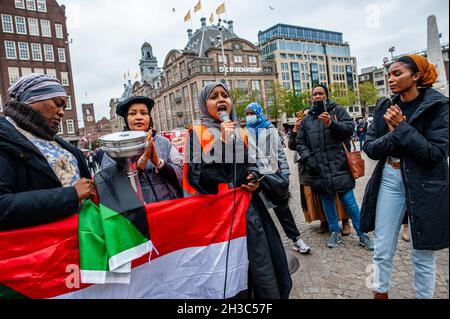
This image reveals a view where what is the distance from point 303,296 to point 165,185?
1.63 m

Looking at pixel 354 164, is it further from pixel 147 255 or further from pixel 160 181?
pixel 147 255

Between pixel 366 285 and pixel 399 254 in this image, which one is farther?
pixel 399 254

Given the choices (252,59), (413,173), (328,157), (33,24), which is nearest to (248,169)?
(413,173)

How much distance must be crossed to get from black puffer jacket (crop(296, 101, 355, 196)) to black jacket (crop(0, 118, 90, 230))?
2.82 meters

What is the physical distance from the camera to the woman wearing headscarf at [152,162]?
7.03ft

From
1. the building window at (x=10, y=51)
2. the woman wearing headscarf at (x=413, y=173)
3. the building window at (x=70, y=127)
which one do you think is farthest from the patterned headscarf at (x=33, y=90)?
the building window at (x=70, y=127)

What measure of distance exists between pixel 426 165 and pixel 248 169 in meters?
1.21

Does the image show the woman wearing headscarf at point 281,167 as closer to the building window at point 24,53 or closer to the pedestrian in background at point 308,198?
the pedestrian in background at point 308,198

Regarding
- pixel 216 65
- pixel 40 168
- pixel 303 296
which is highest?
pixel 216 65

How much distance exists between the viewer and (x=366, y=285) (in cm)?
262

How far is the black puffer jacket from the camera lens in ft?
11.5

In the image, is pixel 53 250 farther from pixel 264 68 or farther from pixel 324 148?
pixel 264 68

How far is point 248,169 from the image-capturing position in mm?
2102
